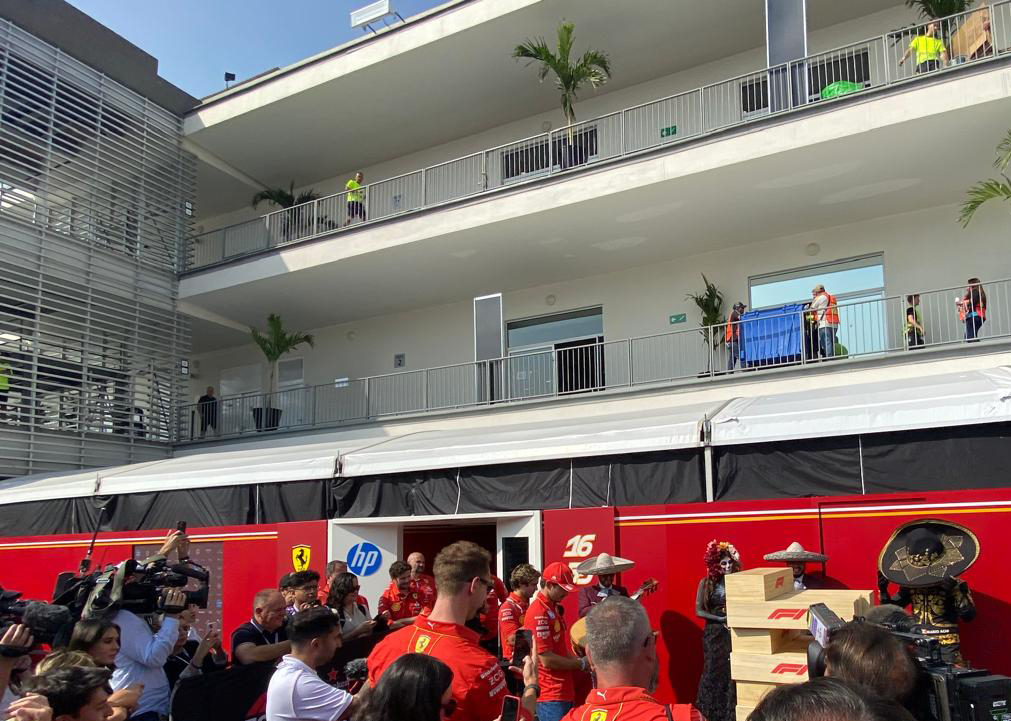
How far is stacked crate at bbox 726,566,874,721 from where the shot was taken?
6227 millimetres

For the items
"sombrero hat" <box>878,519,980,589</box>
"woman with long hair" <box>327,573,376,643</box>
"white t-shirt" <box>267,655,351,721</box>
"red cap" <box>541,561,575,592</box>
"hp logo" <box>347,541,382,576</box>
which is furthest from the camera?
"hp logo" <box>347,541,382,576</box>

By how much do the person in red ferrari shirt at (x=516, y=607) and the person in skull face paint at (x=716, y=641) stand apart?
1772mm

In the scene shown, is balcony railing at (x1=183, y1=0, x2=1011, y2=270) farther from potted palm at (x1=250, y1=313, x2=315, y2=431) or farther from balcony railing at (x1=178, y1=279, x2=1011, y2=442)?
balcony railing at (x1=178, y1=279, x2=1011, y2=442)

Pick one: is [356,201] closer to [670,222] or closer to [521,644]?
[670,222]

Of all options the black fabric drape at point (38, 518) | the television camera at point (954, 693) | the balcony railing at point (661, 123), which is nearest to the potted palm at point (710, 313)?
the balcony railing at point (661, 123)

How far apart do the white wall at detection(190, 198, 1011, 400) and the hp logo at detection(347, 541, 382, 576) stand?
7.38 m

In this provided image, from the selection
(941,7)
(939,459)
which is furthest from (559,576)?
(941,7)

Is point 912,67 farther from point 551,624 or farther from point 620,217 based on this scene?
point 551,624

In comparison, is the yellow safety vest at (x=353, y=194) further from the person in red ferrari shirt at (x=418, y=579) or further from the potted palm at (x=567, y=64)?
the person in red ferrari shirt at (x=418, y=579)

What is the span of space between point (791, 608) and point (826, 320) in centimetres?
838

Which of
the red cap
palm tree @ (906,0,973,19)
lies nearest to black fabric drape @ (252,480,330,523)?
the red cap

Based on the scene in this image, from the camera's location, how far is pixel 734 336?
14.8 metres

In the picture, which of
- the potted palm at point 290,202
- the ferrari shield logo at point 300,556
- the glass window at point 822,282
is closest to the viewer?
the ferrari shield logo at point 300,556

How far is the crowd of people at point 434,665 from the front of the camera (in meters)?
2.86
